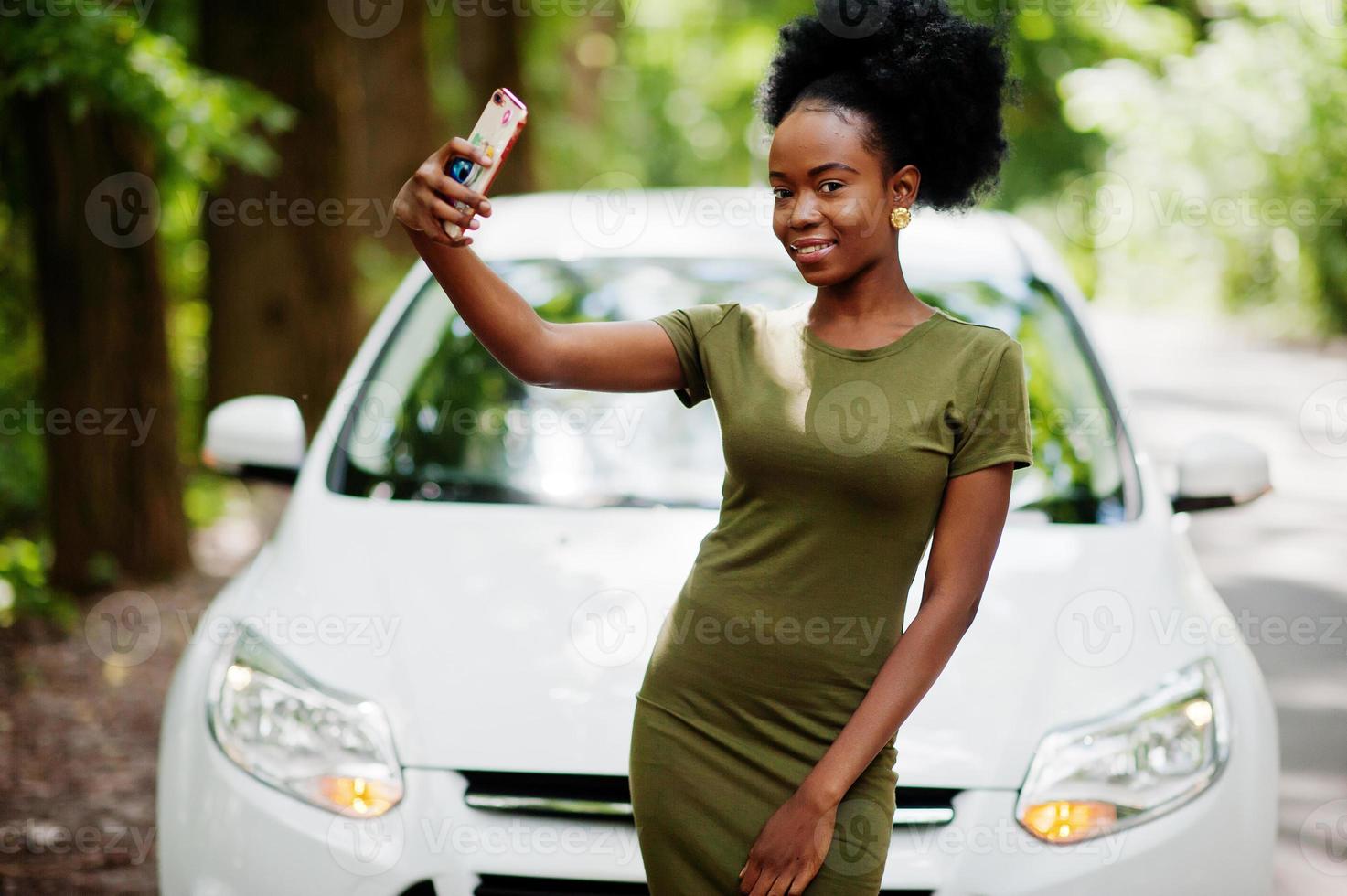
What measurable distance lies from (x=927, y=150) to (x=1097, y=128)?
21685mm

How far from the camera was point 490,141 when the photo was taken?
1.91 metres

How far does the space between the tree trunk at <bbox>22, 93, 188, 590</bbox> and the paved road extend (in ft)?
14.2

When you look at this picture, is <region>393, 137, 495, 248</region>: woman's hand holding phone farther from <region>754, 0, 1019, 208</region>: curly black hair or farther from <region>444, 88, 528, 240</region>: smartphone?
<region>754, 0, 1019, 208</region>: curly black hair

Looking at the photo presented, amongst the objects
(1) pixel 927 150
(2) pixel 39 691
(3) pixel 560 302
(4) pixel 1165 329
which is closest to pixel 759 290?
(3) pixel 560 302

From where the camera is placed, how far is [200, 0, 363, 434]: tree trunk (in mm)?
7605

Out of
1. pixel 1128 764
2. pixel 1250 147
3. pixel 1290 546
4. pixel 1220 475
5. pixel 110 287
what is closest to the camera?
pixel 1128 764

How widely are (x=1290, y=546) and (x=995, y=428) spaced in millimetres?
7621

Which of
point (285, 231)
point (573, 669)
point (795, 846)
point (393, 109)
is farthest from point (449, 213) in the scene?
point (393, 109)

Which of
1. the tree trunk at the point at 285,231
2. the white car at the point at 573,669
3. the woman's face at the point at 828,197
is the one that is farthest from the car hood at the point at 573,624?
the tree trunk at the point at 285,231

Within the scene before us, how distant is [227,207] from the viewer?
777 cm

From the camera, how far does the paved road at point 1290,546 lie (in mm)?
4680

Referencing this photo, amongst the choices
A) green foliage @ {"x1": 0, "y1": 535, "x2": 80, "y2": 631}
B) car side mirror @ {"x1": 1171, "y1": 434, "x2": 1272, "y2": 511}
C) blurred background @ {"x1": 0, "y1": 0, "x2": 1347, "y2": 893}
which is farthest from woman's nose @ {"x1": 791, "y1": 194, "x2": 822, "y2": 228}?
green foliage @ {"x1": 0, "y1": 535, "x2": 80, "y2": 631}

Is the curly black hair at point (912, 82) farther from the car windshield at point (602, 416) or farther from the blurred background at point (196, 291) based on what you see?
the car windshield at point (602, 416)

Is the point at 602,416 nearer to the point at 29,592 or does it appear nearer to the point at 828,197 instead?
the point at 828,197
